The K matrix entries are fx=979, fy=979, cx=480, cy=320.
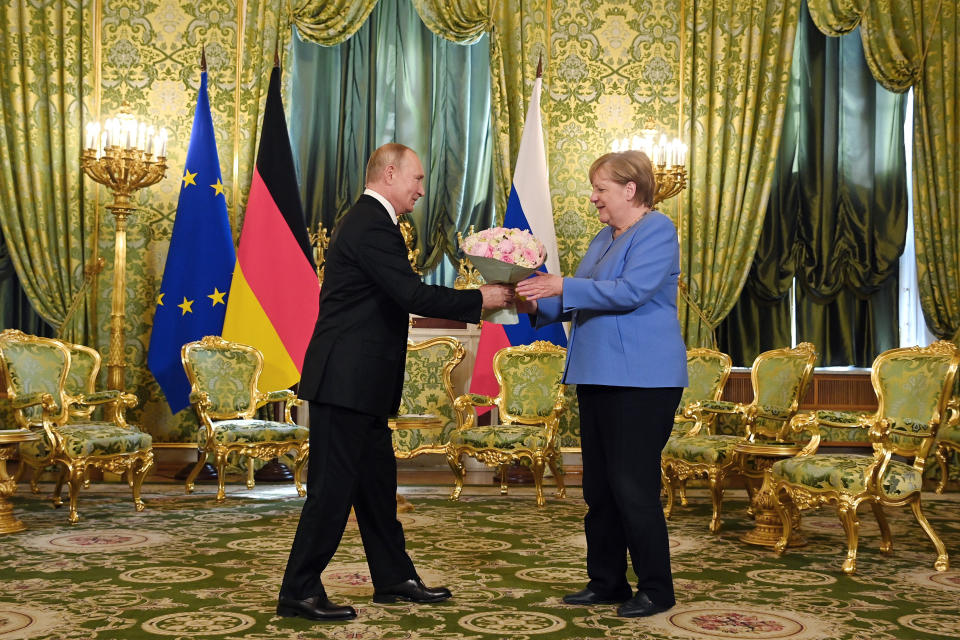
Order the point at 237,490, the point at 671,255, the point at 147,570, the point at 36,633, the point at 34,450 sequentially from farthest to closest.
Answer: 1. the point at 237,490
2. the point at 34,450
3. the point at 147,570
4. the point at 671,255
5. the point at 36,633

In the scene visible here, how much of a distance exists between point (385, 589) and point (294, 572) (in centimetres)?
40

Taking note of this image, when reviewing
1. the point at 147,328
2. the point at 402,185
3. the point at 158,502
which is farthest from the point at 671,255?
the point at 147,328

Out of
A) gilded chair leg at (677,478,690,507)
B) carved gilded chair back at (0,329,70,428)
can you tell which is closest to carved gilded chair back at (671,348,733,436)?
gilded chair leg at (677,478,690,507)

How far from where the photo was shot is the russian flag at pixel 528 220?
282 inches

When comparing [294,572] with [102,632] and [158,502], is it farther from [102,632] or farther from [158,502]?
[158,502]

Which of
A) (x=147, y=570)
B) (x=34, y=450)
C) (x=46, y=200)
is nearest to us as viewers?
(x=147, y=570)

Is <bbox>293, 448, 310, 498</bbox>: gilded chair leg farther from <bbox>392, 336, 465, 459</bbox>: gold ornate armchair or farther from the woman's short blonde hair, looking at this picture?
the woman's short blonde hair

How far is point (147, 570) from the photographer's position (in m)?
4.10

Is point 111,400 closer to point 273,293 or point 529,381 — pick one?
point 273,293

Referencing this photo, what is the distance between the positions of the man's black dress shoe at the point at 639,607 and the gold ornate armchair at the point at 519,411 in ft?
9.21

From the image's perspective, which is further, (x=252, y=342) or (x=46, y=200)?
(x=46, y=200)

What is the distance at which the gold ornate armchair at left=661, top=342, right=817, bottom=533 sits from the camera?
5.36 metres

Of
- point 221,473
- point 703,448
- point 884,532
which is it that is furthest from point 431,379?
point 884,532

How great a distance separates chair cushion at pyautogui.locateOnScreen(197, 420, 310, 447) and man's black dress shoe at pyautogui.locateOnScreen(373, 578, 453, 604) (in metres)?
2.83
